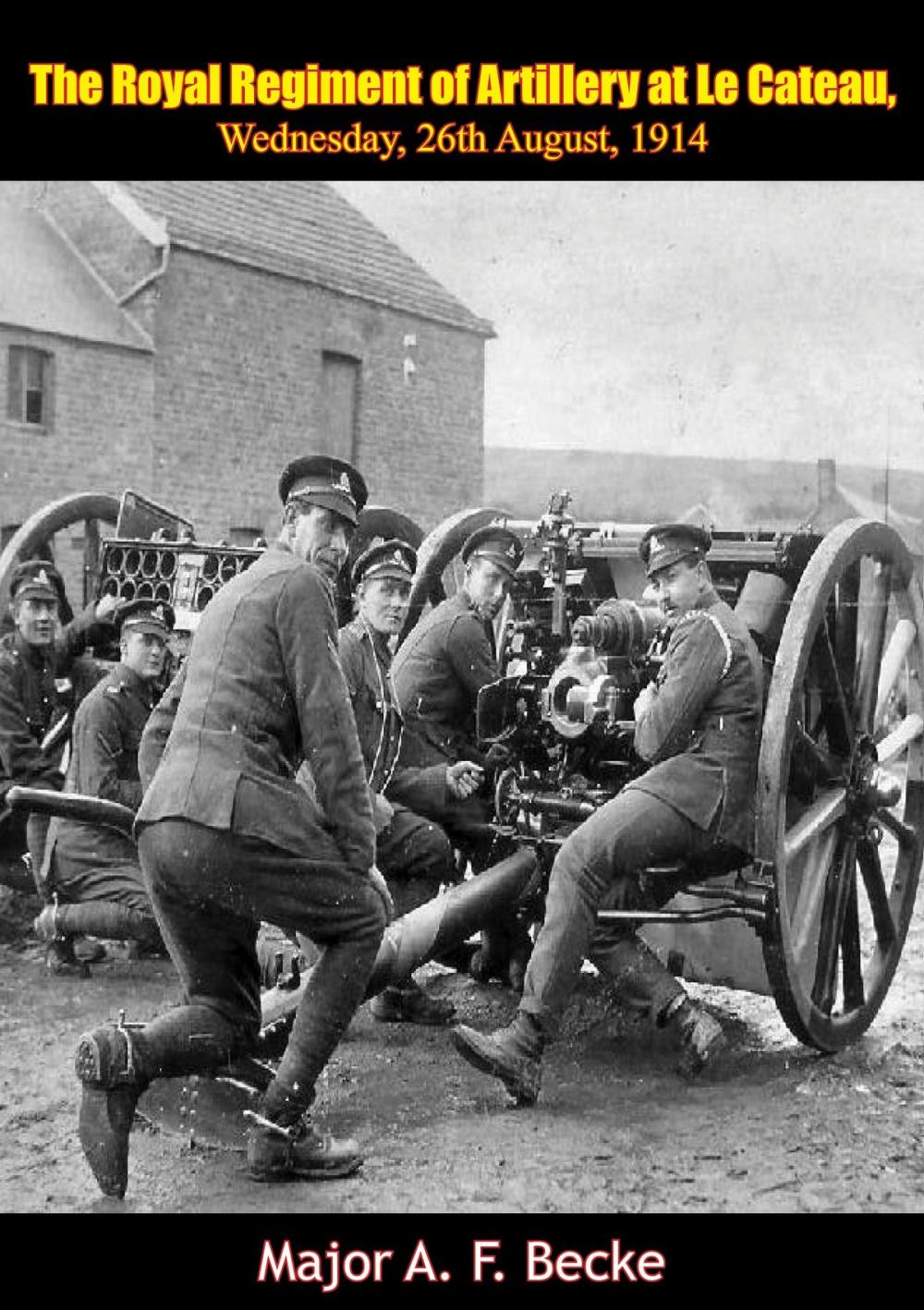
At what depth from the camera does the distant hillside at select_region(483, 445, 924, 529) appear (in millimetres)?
35406

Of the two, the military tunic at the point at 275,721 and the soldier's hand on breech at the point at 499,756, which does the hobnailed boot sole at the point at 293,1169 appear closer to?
the military tunic at the point at 275,721

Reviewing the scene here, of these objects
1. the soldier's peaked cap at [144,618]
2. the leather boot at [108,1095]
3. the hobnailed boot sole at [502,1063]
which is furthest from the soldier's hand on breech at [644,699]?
the soldier's peaked cap at [144,618]

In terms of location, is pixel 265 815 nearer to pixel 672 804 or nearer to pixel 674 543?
pixel 672 804

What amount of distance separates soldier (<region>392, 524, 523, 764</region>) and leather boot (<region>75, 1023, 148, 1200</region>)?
2310 millimetres

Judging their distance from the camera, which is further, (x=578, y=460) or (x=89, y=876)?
(x=578, y=460)

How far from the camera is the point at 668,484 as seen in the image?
4256 cm

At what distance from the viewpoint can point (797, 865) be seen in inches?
201

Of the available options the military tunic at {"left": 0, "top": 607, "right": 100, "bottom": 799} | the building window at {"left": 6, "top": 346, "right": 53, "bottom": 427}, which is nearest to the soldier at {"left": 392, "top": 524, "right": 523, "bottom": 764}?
the military tunic at {"left": 0, "top": 607, "right": 100, "bottom": 799}

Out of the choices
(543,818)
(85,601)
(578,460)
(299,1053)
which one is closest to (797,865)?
(543,818)

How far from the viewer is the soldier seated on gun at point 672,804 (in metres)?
4.58

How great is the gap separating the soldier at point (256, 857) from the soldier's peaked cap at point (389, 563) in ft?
4.25

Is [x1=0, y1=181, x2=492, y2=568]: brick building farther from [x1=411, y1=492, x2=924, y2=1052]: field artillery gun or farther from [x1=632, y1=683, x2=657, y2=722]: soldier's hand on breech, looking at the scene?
[x1=632, y1=683, x2=657, y2=722]: soldier's hand on breech
